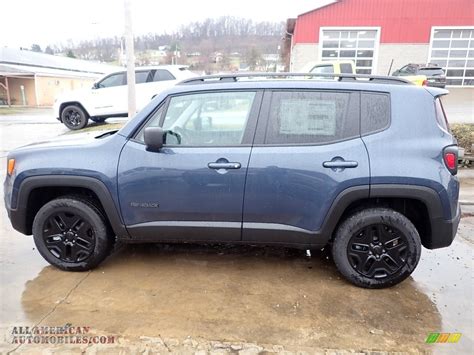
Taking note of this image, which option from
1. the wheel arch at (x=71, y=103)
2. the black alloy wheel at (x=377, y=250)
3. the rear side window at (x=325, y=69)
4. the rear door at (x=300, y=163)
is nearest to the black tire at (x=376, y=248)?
the black alloy wheel at (x=377, y=250)

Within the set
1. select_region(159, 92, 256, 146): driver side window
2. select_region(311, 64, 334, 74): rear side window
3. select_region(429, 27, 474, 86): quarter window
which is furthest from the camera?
select_region(429, 27, 474, 86): quarter window

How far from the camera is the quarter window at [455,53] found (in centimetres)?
2098

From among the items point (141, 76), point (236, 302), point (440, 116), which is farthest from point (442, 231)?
point (141, 76)

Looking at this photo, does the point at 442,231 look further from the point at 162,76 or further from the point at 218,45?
the point at 218,45

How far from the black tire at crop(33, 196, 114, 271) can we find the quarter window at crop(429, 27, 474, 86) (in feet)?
75.2

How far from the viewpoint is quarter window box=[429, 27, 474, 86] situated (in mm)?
20984

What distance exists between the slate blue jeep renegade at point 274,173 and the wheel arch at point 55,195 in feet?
0.04

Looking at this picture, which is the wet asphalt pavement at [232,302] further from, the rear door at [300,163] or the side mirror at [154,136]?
the side mirror at [154,136]

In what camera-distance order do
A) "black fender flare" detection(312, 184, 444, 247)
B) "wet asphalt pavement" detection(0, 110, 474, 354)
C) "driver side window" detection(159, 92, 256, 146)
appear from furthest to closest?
"driver side window" detection(159, 92, 256, 146) < "black fender flare" detection(312, 184, 444, 247) < "wet asphalt pavement" detection(0, 110, 474, 354)

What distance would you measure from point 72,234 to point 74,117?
32.4 feet

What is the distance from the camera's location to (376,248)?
317 centimetres

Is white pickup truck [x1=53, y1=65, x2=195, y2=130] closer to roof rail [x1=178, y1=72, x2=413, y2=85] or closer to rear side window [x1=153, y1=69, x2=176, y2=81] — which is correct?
rear side window [x1=153, y1=69, x2=176, y2=81]

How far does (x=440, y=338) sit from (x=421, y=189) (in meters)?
1.09

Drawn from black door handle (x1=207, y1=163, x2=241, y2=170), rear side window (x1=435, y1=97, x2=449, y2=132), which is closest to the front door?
black door handle (x1=207, y1=163, x2=241, y2=170)
